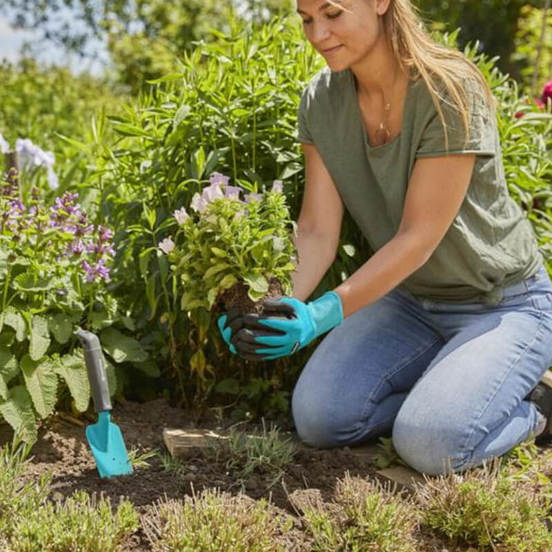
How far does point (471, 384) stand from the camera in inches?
95.0

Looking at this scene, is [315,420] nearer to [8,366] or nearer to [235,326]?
[235,326]

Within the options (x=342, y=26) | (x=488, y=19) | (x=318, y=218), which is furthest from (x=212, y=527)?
(x=488, y=19)

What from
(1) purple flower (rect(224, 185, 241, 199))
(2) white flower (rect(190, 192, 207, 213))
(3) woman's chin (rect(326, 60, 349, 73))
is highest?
(3) woman's chin (rect(326, 60, 349, 73))

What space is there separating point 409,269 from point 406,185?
10.5 inches

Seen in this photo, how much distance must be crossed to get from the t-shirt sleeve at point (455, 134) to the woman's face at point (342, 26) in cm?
24

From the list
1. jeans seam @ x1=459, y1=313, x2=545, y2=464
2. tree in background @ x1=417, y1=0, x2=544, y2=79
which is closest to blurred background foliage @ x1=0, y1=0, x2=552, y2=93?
tree in background @ x1=417, y1=0, x2=544, y2=79

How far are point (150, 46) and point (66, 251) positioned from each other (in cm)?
582

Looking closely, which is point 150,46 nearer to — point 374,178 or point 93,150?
point 93,150

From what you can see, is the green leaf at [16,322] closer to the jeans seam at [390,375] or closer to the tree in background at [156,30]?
the jeans seam at [390,375]

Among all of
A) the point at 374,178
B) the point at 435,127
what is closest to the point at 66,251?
the point at 374,178

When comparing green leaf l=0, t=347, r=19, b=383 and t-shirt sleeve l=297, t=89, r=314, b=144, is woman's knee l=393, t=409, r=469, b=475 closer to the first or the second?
t-shirt sleeve l=297, t=89, r=314, b=144

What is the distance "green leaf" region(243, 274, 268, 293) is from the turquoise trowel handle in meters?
0.38

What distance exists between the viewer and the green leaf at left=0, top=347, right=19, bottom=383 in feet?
8.02

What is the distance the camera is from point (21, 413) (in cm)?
242
